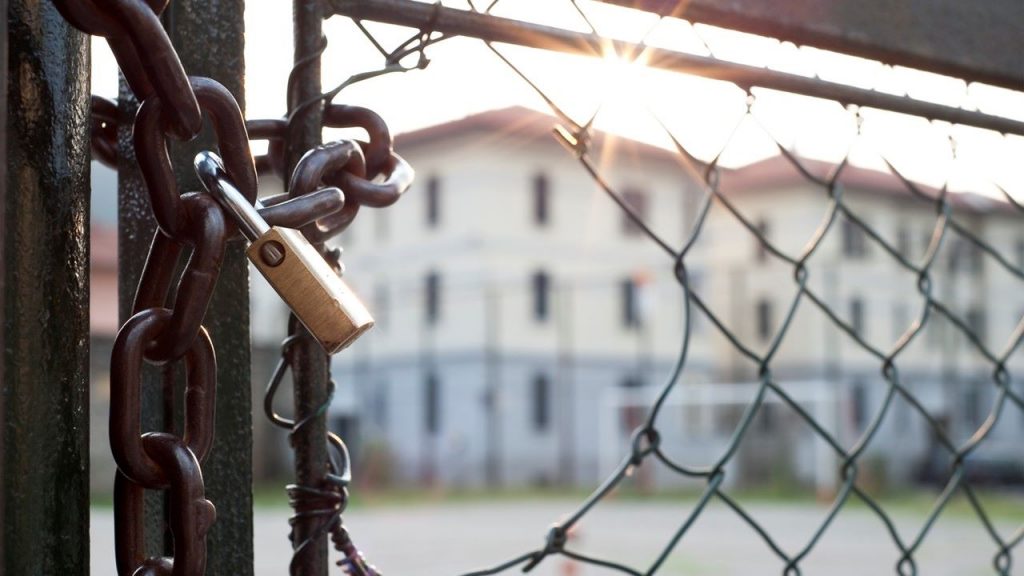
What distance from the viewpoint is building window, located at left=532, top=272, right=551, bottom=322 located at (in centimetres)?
1872

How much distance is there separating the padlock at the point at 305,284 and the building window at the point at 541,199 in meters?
18.0

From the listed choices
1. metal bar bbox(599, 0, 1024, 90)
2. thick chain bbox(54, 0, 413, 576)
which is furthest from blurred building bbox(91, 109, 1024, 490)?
thick chain bbox(54, 0, 413, 576)

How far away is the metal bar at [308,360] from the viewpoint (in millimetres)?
530

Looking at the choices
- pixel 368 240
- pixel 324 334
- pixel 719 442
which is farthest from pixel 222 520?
pixel 368 240

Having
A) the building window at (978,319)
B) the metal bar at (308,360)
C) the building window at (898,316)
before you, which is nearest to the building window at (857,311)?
the building window at (898,316)

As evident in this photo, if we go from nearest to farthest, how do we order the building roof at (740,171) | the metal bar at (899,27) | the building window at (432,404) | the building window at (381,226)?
1. the metal bar at (899,27)
2. the building roof at (740,171)
3. the building window at (432,404)
4. the building window at (381,226)

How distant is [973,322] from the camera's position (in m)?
20.2

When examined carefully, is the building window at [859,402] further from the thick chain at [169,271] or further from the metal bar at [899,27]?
the thick chain at [169,271]

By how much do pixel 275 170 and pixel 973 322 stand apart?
21.2 meters

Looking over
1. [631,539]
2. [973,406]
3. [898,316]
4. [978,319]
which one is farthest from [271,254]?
→ [973,406]

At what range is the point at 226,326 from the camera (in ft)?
1.62

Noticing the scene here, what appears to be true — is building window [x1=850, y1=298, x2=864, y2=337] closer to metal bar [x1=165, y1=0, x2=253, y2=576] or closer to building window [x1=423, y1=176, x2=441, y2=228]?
building window [x1=423, y1=176, x2=441, y2=228]

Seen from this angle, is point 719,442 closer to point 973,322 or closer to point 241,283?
point 973,322

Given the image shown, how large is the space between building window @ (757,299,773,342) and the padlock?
21268 mm
